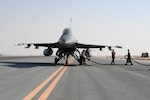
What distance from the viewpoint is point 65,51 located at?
111ft

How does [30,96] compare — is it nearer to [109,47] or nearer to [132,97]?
[132,97]

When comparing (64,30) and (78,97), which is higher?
(64,30)

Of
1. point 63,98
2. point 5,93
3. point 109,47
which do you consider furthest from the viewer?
point 109,47

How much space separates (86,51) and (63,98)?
30.6 m

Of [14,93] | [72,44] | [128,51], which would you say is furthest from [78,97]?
[128,51]

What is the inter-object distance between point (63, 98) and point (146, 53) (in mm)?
104205

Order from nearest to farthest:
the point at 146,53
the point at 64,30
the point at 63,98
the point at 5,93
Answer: the point at 63,98
the point at 5,93
the point at 64,30
the point at 146,53

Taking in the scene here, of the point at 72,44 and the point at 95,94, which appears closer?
the point at 95,94

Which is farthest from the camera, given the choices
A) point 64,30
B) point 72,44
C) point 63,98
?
point 64,30

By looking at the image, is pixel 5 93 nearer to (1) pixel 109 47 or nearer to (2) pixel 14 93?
(2) pixel 14 93

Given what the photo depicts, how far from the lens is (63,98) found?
848cm

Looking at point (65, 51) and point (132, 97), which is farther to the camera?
point (65, 51)

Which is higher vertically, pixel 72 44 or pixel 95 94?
pixel 72 44

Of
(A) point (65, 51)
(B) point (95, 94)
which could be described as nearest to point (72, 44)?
(A) point (65, 51)
